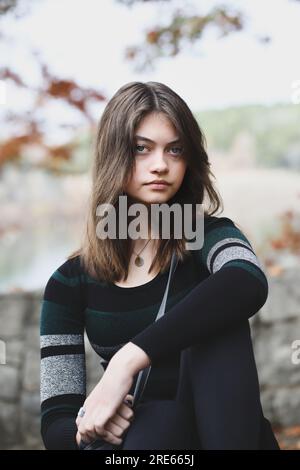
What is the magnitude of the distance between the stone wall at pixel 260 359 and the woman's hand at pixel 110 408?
77.4 inches

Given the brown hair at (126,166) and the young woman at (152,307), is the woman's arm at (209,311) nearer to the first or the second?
the young woman at (152,307)

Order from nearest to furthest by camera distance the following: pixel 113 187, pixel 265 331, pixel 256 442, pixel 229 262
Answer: pixel 256 442, pixel 229 262, pixel 113 187, pixel 265 331

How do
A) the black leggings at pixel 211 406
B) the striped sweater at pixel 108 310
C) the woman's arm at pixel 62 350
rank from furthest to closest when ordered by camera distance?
the woman's arm at pixel 62 350 < the striped sweater at pixel 108 310 < the black leggings at pixel 211 406

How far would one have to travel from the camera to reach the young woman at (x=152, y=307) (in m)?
1.31

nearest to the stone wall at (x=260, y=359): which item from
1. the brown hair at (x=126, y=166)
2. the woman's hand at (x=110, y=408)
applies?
the brown hair at (x=126, y=166)

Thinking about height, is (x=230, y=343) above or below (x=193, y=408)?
above

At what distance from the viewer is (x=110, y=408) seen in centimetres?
131

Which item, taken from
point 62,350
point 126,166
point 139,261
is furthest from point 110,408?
point 126,166

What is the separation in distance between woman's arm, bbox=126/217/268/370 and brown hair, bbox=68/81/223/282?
0.21 metres

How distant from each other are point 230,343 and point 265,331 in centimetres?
201

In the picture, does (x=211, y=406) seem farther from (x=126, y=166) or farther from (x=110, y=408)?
(x=126, y=166)
